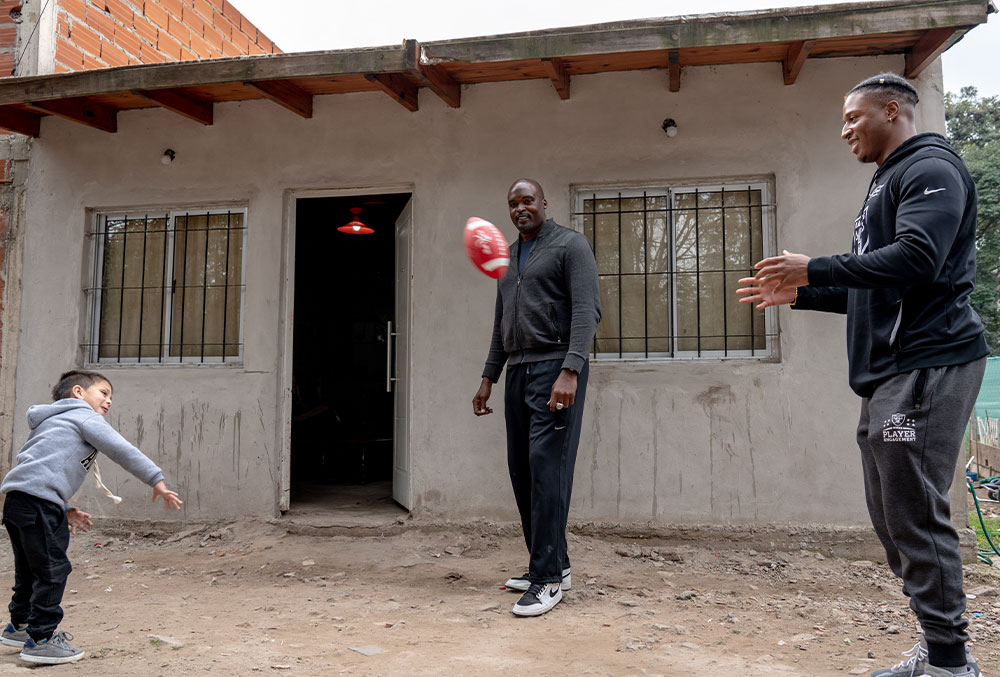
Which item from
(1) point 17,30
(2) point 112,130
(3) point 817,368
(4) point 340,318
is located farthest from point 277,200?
(4) point 340,318

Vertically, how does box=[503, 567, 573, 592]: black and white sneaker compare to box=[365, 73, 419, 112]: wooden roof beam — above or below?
below

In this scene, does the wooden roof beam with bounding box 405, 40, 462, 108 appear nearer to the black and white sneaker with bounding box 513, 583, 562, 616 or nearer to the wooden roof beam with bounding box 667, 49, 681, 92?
the wooden roof beam with bounding box 667, 49, 681, 92

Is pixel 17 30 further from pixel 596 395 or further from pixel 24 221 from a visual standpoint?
pixel 596 395

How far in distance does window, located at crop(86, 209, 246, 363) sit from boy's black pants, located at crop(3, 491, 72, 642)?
9.02 ft

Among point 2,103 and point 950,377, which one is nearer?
point 950,377

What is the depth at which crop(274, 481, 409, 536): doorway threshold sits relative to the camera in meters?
5.39

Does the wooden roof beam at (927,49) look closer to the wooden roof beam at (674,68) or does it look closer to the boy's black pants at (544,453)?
the wooden roof beam at (674,68)

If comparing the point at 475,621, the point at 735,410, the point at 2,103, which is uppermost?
the point at 2,103

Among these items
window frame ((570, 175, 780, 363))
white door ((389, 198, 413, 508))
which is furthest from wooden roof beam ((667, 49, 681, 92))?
white door ((389, 198, 413, 508))

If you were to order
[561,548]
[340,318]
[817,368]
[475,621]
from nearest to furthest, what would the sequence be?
[475,621] → [561,548] → [817,368] → [340,318]

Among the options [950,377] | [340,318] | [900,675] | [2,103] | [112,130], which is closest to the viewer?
[950,377]

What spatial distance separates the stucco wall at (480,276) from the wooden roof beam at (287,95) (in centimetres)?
13

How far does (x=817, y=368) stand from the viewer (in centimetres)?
497

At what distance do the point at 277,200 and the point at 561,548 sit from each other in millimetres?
3455
